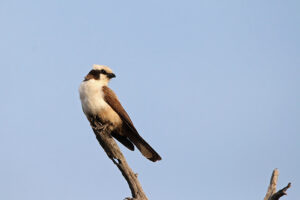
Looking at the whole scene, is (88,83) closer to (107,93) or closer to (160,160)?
(107,93)

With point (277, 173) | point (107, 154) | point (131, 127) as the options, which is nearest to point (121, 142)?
point (131, 127)

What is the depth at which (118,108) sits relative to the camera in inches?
358

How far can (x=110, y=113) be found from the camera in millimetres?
8992

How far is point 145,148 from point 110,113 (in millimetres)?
908

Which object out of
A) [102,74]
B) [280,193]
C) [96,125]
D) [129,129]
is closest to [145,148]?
[129,129]

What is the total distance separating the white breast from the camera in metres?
8.87

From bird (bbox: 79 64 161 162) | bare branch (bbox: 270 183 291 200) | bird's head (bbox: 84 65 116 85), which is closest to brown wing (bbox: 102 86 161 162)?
bird (bbox: 79 64 161 162)

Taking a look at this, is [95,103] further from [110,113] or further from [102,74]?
[102,74]

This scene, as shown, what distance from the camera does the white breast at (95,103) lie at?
8.87 m

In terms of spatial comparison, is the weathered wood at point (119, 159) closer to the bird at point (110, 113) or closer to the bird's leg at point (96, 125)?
the bird's leg at point (96, 125)

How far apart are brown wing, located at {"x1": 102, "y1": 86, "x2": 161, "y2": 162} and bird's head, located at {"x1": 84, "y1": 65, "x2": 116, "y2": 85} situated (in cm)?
36

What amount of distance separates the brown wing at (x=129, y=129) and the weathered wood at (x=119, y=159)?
0.56 meters

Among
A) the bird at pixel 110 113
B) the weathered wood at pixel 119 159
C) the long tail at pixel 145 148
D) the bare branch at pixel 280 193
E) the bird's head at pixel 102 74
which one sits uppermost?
the bird's head at pixel 102 74

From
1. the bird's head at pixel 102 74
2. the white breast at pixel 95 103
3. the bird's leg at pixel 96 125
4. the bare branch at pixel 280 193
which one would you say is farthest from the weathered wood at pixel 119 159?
the bare branch at pixel 280 193
